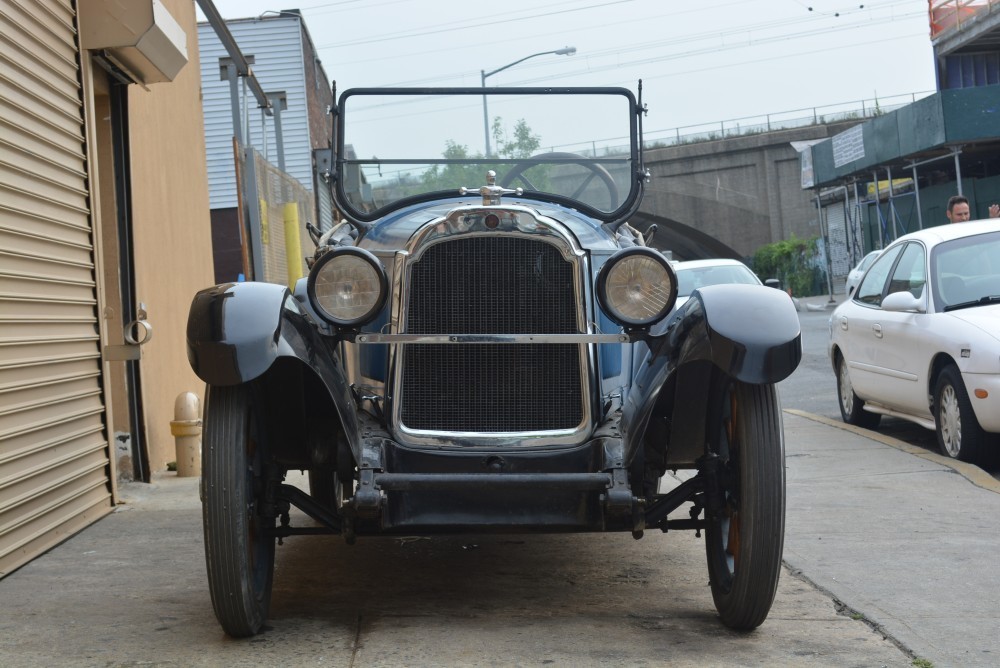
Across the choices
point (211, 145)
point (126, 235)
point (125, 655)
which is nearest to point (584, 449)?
point (125, 655)

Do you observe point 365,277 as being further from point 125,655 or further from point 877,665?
point 877,665

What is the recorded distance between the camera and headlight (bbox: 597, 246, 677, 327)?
4.31 m

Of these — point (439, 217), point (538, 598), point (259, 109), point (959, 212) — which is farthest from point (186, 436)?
point (259, 109)

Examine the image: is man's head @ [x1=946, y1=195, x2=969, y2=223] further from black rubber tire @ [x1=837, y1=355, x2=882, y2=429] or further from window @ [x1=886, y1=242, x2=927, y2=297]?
window @ [x1=886, y1=242, x2=927, y2=297]

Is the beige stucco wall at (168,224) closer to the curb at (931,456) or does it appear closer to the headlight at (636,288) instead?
the headlight at (636,288)

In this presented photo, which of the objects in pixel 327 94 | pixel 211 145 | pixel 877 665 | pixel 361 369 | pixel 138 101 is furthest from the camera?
pixel 327 94

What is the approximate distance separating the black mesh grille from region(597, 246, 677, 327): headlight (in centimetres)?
17

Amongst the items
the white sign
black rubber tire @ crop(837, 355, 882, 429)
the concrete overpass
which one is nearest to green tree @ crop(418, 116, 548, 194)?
black rubber tire @ crop(837, 355, 882, 429)

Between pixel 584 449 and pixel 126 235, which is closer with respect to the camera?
pixel 584 449

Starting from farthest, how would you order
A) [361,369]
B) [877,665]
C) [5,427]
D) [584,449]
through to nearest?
1. [5,427]
2. [361,369]
3. [584,449]
4. [877,665]

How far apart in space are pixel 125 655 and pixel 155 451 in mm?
4825

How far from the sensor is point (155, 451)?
336 inches

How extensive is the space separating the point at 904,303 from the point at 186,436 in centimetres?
508

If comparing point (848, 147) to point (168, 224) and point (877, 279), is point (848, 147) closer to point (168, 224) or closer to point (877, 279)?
point (877, 279)
